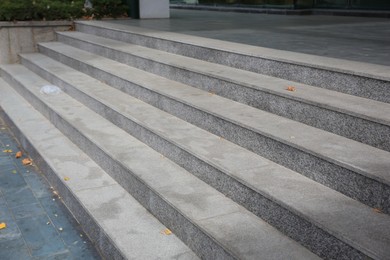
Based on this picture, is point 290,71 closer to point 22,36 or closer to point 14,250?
point 14,250

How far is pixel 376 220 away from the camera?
291 centimetres

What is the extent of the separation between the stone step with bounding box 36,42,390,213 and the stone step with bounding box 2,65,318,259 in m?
0.54

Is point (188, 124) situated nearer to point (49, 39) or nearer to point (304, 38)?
point (304, 38)

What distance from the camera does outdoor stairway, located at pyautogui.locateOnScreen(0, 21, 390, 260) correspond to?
3.10m

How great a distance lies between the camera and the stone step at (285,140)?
3.15 metres

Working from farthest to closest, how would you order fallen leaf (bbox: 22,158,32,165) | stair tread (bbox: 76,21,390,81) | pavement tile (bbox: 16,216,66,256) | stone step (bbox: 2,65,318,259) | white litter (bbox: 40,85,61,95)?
white litter (bbox: 40,85,61,95)
fallen leaf (bbox: 22,158,32,165)
stair tread (bbox: 76,21,390,81)
pavement tile (bbox: 16,216,66,256)
stone step (bbox: 2,65,318,259)

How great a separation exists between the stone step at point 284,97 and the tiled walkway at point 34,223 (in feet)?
6.93

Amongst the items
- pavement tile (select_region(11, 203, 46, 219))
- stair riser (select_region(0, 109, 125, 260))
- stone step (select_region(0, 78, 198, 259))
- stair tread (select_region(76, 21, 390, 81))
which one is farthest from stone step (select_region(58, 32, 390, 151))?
pavement tile (select_region(11, 203, 46, 219))

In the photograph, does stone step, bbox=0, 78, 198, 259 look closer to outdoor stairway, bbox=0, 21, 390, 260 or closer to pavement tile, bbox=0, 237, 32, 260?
outdoor stairway, bbox=0, 21, 390, 260

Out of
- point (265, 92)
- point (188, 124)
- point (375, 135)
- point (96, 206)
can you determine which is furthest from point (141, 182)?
point (375, 135)

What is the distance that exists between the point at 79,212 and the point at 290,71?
8.46ft

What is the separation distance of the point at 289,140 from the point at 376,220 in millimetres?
1024

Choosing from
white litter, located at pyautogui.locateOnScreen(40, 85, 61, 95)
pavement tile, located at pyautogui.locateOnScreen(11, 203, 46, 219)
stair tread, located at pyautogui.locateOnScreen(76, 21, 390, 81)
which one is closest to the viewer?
stair tread, located at pyautogui.locateOnScreen(76, 21, 390, 81)

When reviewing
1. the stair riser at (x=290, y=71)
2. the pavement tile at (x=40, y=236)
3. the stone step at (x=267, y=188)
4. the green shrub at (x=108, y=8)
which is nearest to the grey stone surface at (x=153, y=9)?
the green shrub at (x=108, y=8)
